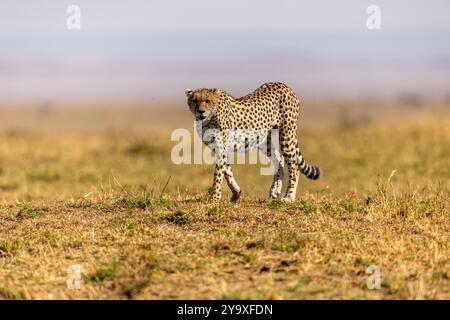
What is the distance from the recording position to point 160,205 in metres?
7.69

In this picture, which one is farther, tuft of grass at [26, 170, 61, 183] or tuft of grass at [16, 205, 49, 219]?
tuft of grass at [26, 170, 61, 183]

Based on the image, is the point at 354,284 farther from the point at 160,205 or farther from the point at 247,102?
the point at 247,102

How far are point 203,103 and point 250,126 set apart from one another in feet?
1.96

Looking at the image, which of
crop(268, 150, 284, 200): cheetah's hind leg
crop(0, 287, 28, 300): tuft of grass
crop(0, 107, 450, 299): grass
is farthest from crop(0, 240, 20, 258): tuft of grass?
crop(268, 150, 284, 200): cheetah's hind leg

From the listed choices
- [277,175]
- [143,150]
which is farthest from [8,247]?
[143,150]

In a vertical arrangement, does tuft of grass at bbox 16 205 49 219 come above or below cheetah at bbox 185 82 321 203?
below

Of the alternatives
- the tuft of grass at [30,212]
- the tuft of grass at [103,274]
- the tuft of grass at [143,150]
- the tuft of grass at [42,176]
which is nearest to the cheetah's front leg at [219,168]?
the tuft of grass at [30,212]

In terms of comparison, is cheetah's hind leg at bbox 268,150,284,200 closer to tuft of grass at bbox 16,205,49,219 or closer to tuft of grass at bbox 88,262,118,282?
tuft of grass at bbox 16,205,49,219

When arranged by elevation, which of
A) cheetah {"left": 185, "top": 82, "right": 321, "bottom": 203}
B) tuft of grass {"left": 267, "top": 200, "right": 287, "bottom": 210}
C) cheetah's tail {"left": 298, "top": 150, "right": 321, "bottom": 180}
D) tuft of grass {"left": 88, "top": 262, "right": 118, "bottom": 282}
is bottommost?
tuft of grass {"left": 88, "top": 262, "right": 118, "bottom": 282}

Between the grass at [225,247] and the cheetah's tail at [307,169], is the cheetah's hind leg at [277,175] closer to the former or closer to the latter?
the cheetah's tail at [307,169]

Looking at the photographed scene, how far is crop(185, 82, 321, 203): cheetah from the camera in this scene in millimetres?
8219

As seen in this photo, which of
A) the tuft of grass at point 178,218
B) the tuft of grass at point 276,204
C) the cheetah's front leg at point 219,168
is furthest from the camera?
the cheetah's front leg at point 219,168

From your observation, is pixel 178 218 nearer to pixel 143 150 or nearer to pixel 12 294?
pixel 12 294

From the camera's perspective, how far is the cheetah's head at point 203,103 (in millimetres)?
8133
